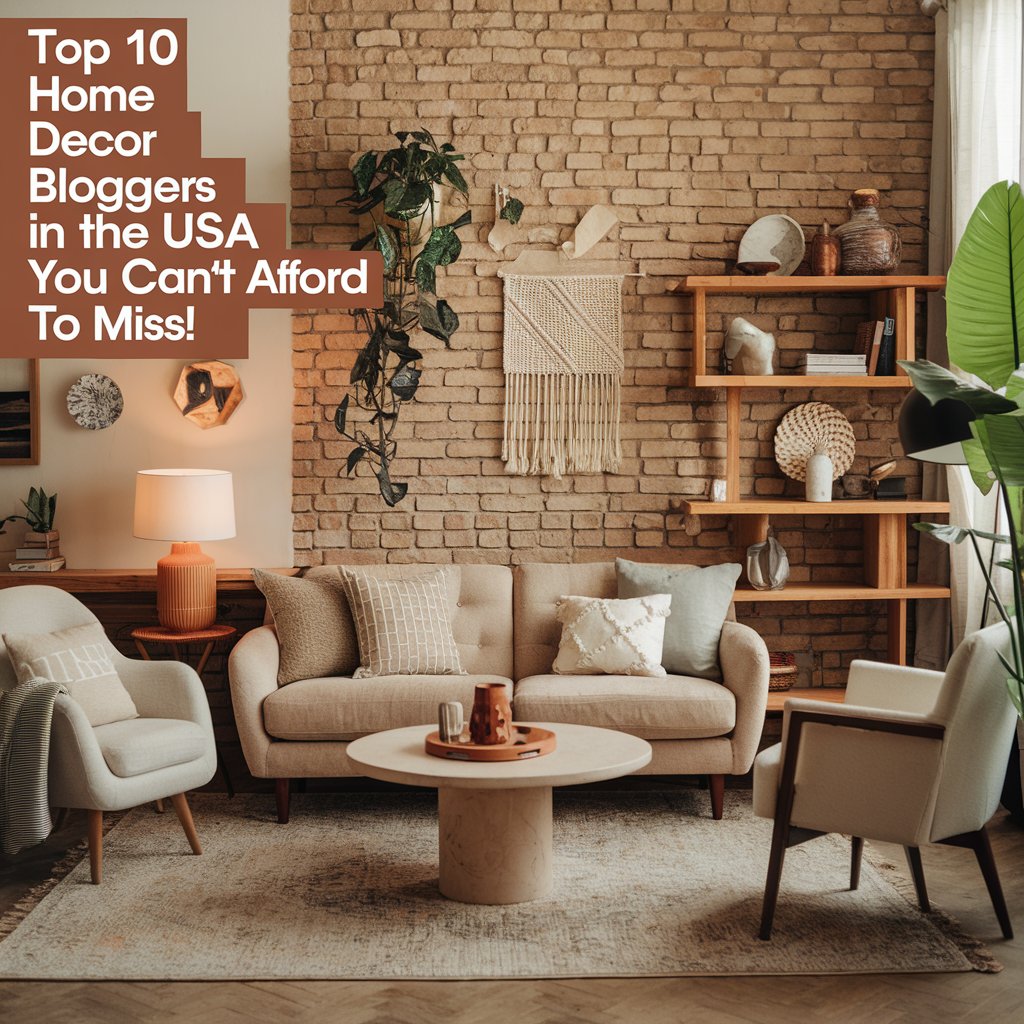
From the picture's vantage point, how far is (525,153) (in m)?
4.95

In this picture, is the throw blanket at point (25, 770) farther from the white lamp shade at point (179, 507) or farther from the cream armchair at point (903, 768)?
the cream armchair at point (903, 768)

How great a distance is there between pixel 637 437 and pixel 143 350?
215 centimetres

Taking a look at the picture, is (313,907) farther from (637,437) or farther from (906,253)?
(906,253)

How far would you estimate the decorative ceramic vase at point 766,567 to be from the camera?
4.80 meters

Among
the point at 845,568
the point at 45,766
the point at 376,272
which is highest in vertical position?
the point at 376,272

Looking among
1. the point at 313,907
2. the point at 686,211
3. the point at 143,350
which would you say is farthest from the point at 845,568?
the point at 143,350

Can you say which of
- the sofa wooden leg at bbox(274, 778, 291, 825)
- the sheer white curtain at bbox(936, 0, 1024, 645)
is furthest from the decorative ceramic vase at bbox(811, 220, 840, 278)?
the sofa wooden leg at bbox(274, 778, 291, 825)

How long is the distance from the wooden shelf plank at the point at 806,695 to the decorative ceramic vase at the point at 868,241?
176cm

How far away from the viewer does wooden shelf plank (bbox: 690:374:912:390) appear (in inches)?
186

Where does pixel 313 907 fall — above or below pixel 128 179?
below

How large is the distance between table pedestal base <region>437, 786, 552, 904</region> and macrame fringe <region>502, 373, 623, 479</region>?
1.91 m

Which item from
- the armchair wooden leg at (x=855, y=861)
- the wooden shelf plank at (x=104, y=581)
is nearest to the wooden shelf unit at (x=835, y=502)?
the armchair wooden leg at (x=855, y=861)

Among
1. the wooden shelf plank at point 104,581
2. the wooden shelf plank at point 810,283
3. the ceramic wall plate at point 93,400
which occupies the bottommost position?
the wooden shelf plank at point 104,581

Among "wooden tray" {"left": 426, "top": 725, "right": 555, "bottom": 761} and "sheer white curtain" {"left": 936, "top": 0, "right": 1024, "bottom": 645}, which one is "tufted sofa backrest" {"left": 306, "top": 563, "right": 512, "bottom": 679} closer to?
"wooden tray" {"left": 426, "top": 725, "right": 555, "bottom": 761}
